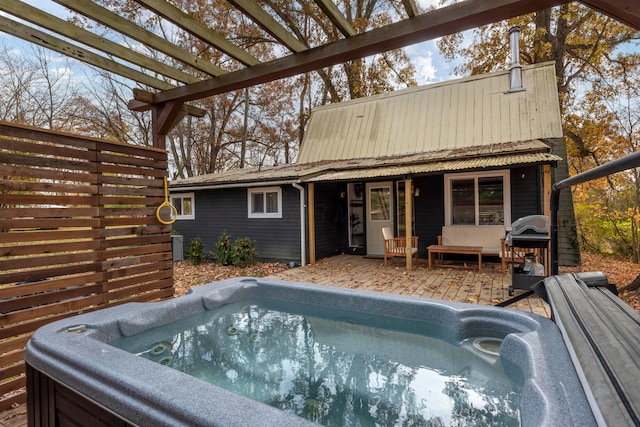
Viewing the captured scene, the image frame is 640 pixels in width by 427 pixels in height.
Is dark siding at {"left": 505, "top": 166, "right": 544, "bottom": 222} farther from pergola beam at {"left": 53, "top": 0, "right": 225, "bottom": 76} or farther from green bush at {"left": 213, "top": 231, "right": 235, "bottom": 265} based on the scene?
pergola beam at {"left": 53, "top": 0, "right": 225, "bottom": 76}

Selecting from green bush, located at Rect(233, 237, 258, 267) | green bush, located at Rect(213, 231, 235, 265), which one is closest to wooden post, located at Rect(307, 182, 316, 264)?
green bush, located at Rect(233, 237, 258, 267)

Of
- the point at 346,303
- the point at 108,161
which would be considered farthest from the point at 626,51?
the point at 108,161

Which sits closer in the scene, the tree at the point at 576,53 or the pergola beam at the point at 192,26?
the pergola beam at the point at 192,26

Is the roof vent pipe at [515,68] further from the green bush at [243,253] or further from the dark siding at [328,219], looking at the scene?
the green bush at [243,253]

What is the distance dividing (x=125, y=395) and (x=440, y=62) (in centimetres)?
1550

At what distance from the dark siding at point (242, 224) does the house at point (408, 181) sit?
0.03m

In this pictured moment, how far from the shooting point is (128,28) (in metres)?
2.61

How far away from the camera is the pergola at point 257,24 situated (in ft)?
7.20

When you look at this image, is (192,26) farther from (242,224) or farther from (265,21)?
(242,224)

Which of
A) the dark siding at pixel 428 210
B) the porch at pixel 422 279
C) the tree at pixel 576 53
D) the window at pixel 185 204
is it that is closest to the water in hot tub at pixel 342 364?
the porch at pixel 422 279

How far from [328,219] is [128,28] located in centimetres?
713

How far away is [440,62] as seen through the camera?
14.1 metres

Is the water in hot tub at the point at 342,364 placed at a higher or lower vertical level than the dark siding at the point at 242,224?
lower

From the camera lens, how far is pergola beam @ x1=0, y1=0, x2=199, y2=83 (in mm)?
2395
